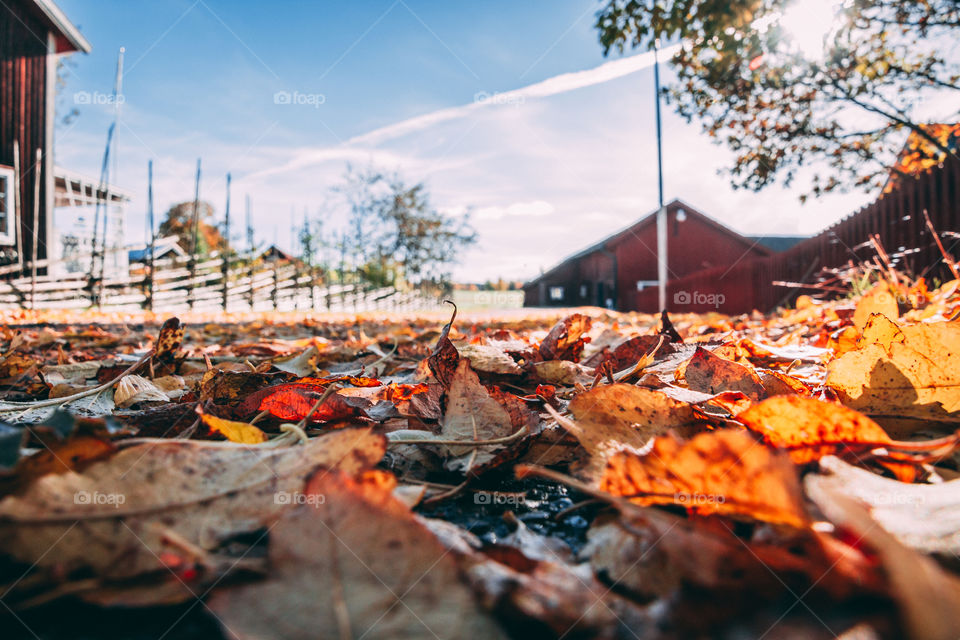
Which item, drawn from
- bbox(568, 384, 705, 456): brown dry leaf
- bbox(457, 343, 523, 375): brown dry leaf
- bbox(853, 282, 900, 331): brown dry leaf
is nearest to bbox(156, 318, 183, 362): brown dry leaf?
bbox(457, 343, 523, 375): brown dry leaf

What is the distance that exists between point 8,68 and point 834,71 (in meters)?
17.2

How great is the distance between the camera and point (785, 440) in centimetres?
64

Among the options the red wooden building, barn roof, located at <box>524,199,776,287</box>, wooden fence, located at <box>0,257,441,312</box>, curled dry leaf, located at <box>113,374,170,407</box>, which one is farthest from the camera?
barn roof, located at <box>524,199,776,287</box>

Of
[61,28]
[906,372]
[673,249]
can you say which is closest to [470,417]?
[906,372]

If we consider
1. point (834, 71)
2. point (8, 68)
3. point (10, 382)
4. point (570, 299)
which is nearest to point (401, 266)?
point (570, 299)

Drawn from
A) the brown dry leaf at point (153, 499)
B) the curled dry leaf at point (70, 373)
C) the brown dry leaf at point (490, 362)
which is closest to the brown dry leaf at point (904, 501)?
the brown dry leaf at point (153, 499)

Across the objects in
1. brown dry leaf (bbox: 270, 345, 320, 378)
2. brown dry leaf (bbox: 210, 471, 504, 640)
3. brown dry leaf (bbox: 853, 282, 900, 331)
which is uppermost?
brown dry leaf (bbox: 853, 282, 900, 331)

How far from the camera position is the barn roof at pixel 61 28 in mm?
12328

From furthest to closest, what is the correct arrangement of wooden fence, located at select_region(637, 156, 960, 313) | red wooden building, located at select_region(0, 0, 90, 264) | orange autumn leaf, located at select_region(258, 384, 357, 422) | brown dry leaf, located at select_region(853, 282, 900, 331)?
red wooden building, located at select_region(0, 0, 90, 264) < wooden fence, located at select_region(637, 156, 960, 313) < brown dry leaf, located at select_region(853, 282, 900, 331) < orange autumn leaf, located at select_region(258, 384, 357, 422)

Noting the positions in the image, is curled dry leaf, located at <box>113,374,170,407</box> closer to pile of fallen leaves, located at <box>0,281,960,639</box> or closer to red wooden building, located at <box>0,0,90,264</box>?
pile of fallen leaves, located at <box>0,281,960,639</box>

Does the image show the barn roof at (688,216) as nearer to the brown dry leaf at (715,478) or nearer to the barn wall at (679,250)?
the barn wall at (679,250)

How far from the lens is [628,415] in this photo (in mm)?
763

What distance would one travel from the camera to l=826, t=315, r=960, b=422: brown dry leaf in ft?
2.60

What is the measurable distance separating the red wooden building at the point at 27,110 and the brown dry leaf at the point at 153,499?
14.8 metres
